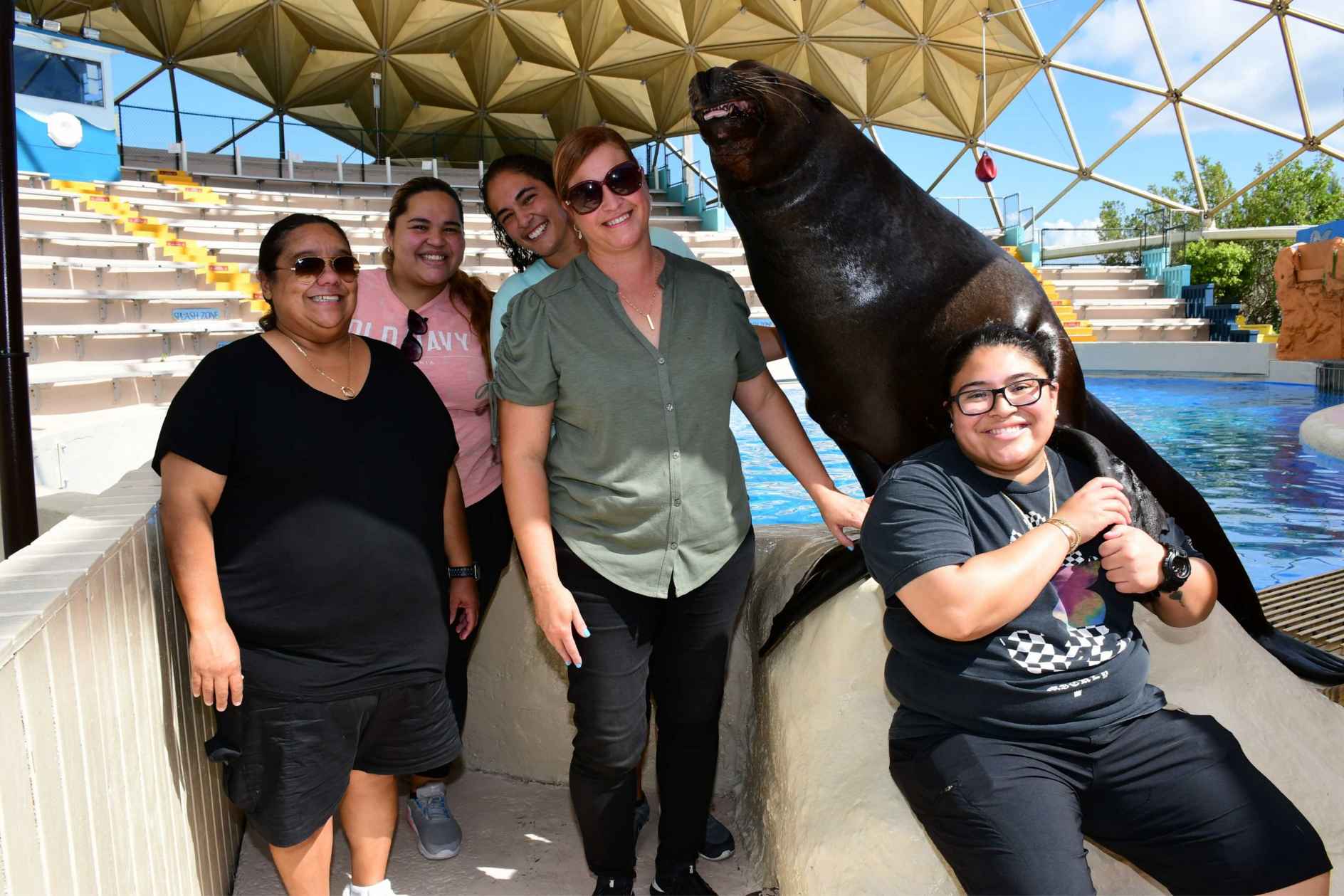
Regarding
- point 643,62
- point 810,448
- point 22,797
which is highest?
point 643,62

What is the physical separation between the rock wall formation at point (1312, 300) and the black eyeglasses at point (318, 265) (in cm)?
1289

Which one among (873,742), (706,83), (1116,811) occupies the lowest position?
(873,742)

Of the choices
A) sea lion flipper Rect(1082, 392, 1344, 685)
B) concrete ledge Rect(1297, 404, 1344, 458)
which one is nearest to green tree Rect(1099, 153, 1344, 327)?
concrete ledge Rect(1297, 404, 1344, 458)

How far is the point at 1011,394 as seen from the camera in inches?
61.9

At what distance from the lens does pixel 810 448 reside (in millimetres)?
2188

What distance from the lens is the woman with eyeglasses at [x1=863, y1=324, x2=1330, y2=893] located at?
1.44m

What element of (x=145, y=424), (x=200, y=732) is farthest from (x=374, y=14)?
(x=200, y=732)

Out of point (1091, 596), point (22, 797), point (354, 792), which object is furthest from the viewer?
point (354, 792)

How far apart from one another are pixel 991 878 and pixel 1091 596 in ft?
1.56

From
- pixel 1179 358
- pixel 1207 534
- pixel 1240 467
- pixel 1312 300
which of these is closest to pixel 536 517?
pixel 1207 534

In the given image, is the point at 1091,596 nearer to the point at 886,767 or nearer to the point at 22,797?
the point at 886,767

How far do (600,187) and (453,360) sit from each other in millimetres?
749

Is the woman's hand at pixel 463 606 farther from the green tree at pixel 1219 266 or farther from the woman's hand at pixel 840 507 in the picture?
the green tree at pixel 1219 266

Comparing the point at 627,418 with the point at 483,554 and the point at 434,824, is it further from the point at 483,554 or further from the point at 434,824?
the point at 434,824
